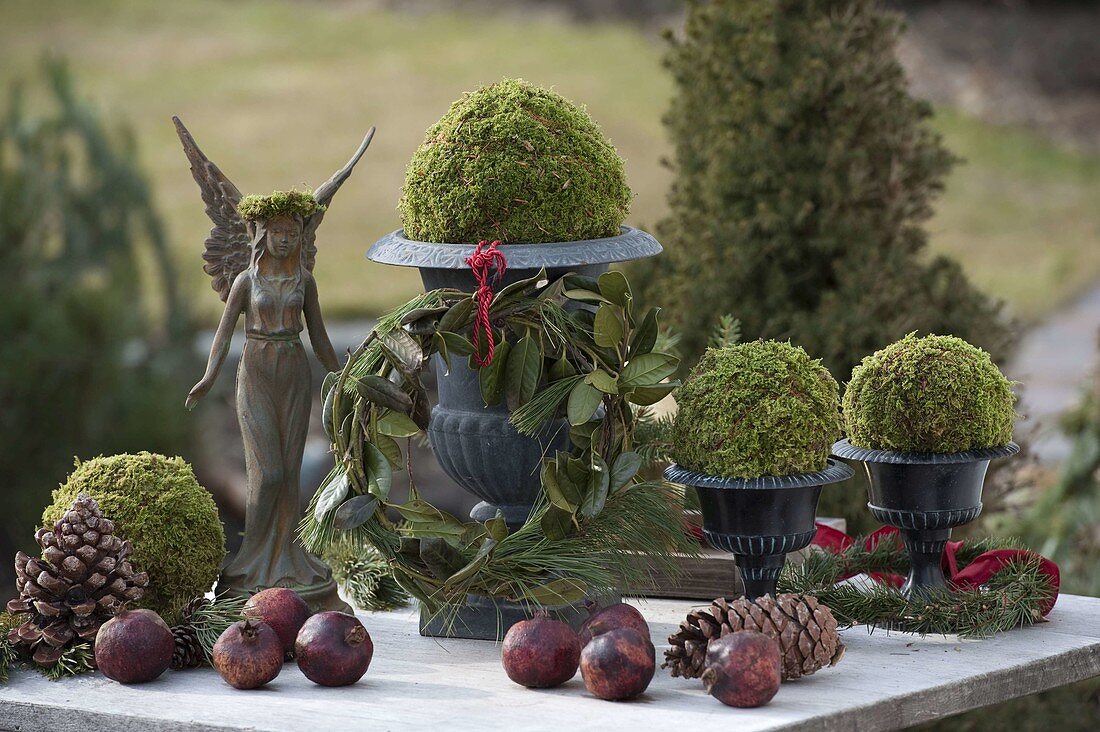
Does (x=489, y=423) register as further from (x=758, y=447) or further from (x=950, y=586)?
(x=950, y=586)

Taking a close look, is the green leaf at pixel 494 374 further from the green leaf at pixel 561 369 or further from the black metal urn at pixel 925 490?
the black metal urn at pixel 925 490

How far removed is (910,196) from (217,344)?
1.69 metres

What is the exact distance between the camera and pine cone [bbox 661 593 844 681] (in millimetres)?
2000

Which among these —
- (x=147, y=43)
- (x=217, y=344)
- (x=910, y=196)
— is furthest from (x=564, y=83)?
(x=217, y=344)

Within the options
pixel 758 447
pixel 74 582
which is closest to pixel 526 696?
pixel 758 447

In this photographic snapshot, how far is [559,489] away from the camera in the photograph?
2.14m

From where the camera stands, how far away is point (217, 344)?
2318 millimetres

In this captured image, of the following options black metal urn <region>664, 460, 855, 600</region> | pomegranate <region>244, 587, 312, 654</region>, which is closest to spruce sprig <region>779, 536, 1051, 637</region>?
black metal urn <region>664, 460, 855, 600</region>

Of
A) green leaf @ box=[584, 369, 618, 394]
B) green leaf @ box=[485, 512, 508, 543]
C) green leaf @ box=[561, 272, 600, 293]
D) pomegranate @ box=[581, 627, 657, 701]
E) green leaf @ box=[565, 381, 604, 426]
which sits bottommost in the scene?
pomegranate @ box=[581, 627, 657, 701]

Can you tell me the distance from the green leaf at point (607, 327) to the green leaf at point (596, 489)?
7.2 inches

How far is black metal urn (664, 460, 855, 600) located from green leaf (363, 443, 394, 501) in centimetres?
45

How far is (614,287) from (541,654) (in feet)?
1.89

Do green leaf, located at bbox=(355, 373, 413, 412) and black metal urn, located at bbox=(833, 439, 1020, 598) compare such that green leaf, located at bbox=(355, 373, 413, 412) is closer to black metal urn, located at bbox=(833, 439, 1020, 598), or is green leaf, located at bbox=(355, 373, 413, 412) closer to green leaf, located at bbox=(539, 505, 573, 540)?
green leaf, located at bbox=(539, 505, 573, 540)

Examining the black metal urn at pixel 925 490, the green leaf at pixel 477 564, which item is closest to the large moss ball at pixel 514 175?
the green leaf at pixel 477 564
